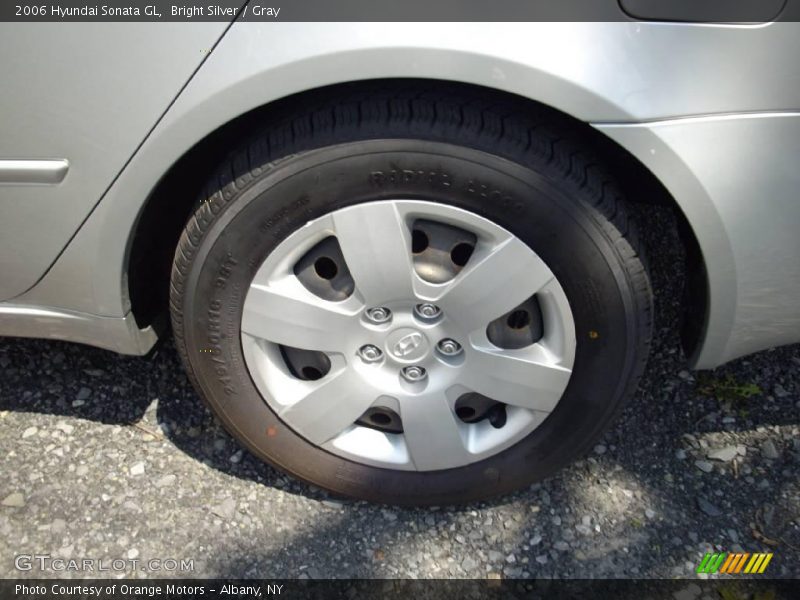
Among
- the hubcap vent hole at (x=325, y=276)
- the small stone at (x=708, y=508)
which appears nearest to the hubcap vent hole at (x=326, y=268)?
the hubcap vent hole at (x=325, y=276)

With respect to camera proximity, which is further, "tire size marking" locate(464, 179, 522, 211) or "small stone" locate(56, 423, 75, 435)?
"small stone" locate(56, 423, 75, 435)

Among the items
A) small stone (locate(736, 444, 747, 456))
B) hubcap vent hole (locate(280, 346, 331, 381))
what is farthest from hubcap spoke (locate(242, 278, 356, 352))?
small stone (locate(736, 444, 747, 456))

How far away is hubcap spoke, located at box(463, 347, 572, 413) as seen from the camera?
1.71 meters

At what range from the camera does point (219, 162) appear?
1698 millimetres

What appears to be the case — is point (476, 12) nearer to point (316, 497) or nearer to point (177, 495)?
point (316, 497)

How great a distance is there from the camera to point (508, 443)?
184 cm

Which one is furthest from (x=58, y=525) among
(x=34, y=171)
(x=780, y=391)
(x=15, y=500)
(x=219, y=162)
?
(x=780, y=391)

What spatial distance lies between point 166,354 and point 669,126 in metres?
1.58

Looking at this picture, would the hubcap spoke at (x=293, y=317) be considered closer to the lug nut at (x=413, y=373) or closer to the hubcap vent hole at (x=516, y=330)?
the lug nut at (x=413, y=373)

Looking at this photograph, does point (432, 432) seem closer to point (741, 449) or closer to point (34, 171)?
point (741, 449)

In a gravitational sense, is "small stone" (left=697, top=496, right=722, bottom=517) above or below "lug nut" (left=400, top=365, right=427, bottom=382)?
below

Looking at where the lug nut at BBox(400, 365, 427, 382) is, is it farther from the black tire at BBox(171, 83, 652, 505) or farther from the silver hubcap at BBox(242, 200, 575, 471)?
the black tire at BBox(171, 83, 652, 505)

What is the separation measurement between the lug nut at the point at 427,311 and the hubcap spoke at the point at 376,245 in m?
0.06

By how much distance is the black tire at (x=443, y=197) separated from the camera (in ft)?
5.00
